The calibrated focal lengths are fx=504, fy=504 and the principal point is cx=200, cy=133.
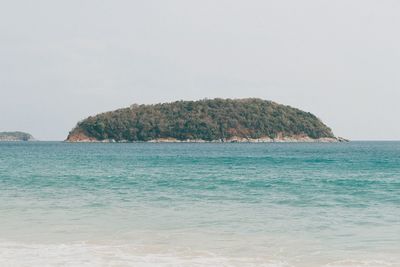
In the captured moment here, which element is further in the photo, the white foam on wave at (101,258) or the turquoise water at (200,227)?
the turquoise water at (200,227)

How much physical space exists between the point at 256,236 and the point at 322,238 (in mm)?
2050

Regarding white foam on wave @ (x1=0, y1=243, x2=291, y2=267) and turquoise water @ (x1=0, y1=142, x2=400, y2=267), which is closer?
white foam on wave @ (x1=0, y1=243, x2=291, y2=267)

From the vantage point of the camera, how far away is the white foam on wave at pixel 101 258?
1232 cm

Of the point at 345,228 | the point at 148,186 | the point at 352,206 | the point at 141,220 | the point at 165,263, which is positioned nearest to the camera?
the point at 165,263

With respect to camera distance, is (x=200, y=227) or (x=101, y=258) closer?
(x=101, y=258)

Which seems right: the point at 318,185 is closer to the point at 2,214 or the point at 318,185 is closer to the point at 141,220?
the point at 141,220

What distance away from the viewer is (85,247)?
1435cm

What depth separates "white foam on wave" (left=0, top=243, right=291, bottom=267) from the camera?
40.4ft

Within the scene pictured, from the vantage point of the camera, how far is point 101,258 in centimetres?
1291

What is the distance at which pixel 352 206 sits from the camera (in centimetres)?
2364

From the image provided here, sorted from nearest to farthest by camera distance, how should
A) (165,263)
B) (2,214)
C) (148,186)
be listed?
(165,263) < (2,214) < (148,186)

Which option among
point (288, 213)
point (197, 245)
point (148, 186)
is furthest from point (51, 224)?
point (148, 186)

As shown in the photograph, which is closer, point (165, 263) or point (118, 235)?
point (165, 263)

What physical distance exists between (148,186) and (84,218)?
15.1 m
